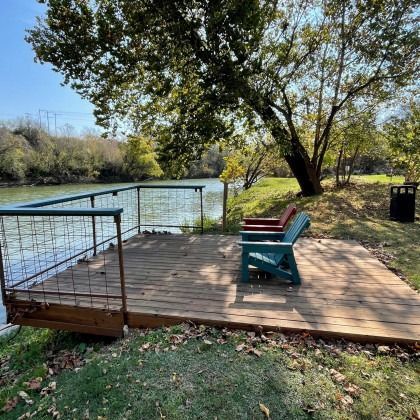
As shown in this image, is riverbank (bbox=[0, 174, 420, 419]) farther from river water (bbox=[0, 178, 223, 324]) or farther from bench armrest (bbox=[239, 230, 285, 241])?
river water (bbox=[0, 178, 223, 324])

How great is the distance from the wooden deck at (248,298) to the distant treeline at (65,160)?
22.0m

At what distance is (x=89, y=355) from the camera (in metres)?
2.82

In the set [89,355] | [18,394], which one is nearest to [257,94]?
[89,355]

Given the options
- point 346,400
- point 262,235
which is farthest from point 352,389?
point 262,235

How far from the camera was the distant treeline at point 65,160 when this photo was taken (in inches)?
1145

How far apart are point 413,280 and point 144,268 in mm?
3305

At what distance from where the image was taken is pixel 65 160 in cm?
3259

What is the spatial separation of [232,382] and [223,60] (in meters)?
5.97

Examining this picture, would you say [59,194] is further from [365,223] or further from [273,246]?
[273,246]

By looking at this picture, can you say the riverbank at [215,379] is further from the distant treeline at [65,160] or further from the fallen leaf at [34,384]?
the distant treeline at [65,160]

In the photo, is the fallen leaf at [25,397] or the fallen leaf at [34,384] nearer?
the fallen leaf at [25,397]

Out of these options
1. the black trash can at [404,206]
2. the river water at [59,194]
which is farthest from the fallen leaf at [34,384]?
the river water at [59,194]

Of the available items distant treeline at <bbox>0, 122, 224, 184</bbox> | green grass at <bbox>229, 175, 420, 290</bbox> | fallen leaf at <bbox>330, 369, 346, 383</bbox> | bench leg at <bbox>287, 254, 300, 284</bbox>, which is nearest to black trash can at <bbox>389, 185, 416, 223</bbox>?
green grass at <bbox>229, 175, 420, 290</bbox>

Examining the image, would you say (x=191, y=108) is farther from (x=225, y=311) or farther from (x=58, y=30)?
(x=225, y=311)
